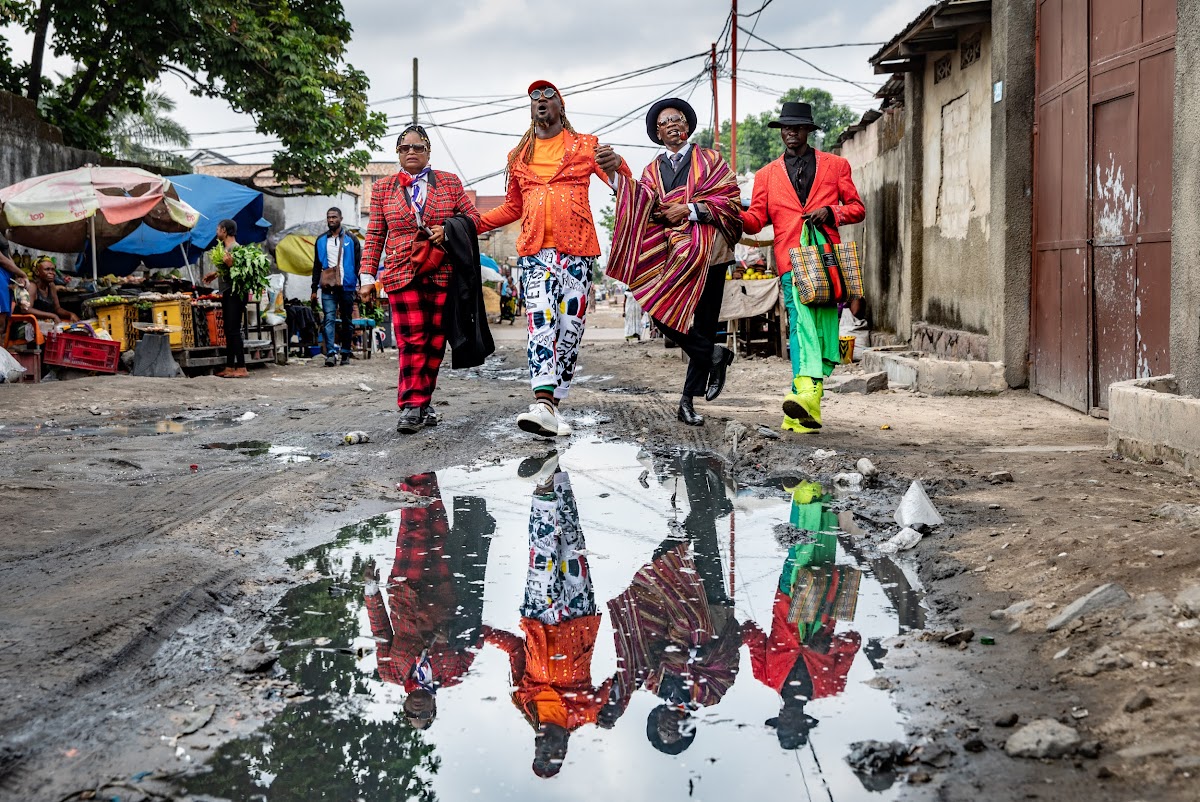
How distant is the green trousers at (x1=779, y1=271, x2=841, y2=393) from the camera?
709 centimetres

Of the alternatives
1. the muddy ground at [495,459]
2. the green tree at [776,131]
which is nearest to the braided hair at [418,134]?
the muddy ground at [495,459]

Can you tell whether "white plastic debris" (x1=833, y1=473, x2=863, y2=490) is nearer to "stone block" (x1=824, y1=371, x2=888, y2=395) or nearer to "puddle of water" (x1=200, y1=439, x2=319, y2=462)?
"puddle of water" (x1=200, y1=439, x2=319, y2=462)

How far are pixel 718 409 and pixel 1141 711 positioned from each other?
253 inches

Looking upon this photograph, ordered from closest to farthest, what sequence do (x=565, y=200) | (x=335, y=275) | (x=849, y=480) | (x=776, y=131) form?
(x=849, y=480) < (x=565, y=200) < (x=335, y=275) < (x=776, y=131)

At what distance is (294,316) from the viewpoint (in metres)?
17.0

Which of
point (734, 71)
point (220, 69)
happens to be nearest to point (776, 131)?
point (734, 71)

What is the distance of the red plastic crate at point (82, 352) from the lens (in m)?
11.9

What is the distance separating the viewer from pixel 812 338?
7105mm

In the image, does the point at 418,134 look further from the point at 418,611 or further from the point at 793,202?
the point at 418,611

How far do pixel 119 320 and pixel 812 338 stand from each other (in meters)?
8.73

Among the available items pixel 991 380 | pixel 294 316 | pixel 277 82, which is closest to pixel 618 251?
pixel 991 380

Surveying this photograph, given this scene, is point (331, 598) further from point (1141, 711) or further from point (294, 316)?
point (294, 316)

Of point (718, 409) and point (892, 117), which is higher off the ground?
point (892, 117)

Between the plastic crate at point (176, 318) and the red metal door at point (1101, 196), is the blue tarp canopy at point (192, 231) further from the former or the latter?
the red metal door at point (1101, 196)
